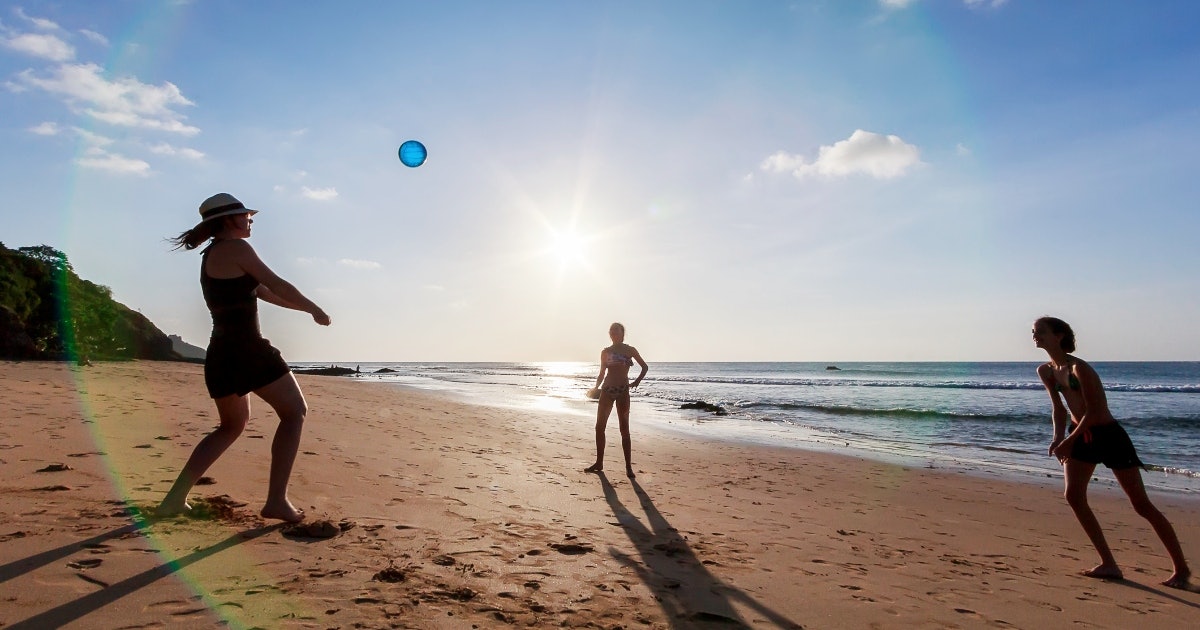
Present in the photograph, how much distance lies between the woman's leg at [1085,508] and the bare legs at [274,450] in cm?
519

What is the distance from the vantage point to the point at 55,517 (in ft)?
11.5

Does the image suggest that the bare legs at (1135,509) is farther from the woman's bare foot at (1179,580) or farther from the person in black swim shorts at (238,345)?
the person in black swim shorts at (238,345)

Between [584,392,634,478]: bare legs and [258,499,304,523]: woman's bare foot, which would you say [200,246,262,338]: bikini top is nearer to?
[258,499,304,523]: woman's bare foot

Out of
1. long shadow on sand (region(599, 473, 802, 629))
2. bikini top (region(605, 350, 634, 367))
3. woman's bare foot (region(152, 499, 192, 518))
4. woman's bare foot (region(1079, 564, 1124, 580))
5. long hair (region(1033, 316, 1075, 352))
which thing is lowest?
woman's bare foot (region(1079, 564, 1124, 580))

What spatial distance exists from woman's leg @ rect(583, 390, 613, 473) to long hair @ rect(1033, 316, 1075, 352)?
180 inches

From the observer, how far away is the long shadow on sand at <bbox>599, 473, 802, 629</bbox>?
9.77ft

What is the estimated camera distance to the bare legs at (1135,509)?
438 centimetres

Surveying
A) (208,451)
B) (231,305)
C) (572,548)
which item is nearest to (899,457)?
(572,548)

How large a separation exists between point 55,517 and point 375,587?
2.09 metres

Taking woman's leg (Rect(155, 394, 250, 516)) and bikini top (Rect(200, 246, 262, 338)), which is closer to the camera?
bikini top (Rect(200, 246, 262, 338))

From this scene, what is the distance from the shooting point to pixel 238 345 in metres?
3.48

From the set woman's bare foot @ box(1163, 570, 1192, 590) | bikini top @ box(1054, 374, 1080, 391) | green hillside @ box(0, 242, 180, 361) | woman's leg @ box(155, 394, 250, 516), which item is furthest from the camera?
green hillside @ box(0, 242, 180, 361)

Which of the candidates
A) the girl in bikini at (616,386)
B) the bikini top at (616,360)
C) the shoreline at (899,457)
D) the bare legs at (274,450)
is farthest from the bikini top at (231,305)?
the shoreline at (899,457)

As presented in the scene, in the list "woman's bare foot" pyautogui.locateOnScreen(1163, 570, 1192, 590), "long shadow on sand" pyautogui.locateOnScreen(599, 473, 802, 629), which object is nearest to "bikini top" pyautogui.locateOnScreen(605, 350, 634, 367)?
"long shadow on sand" pyautogui.locateOnScreen(599, 473, 802, 629)
